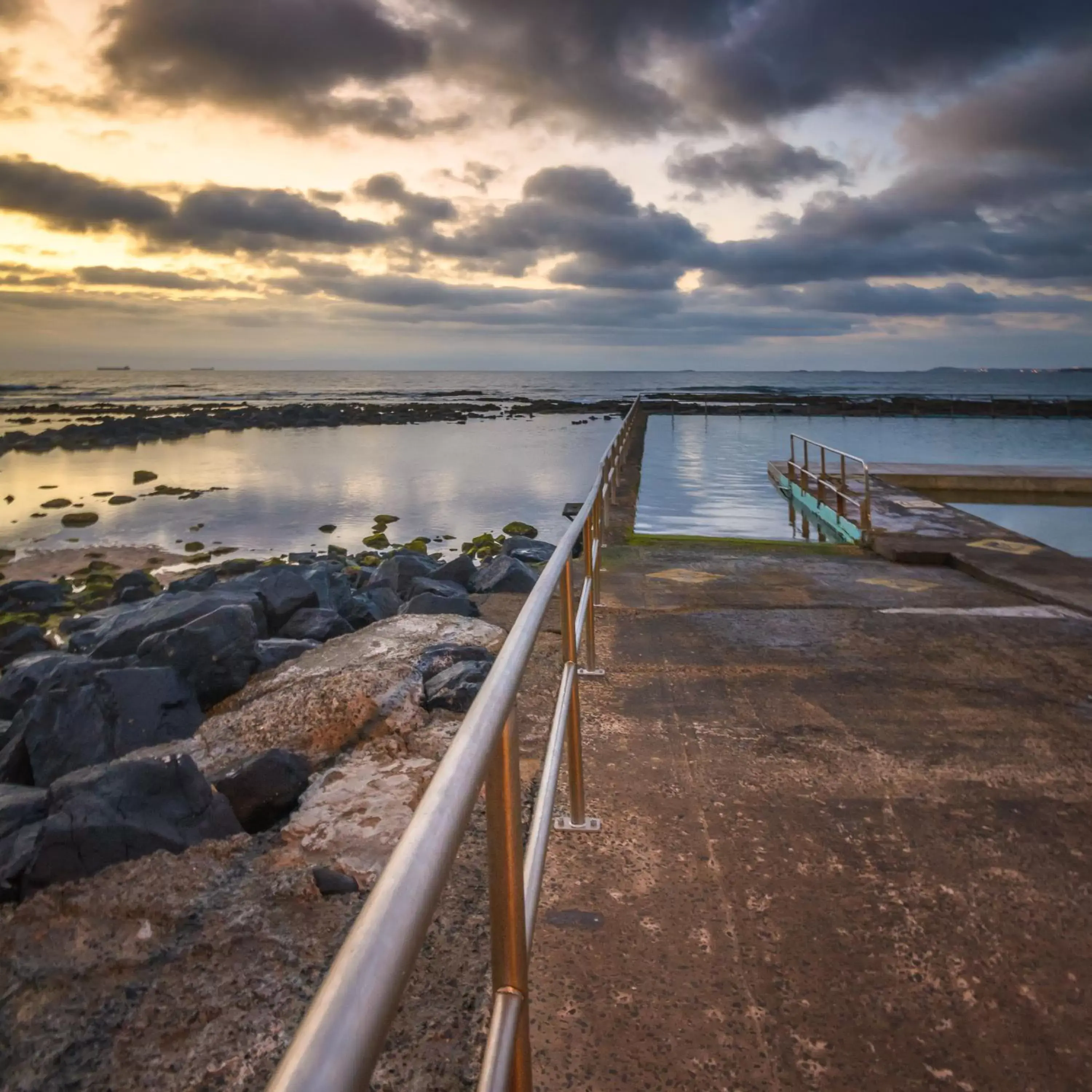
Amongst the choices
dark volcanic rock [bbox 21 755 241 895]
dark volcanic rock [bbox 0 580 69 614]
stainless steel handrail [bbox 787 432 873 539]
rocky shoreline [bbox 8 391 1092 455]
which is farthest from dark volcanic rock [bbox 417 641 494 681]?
rocky shoreline [bbox 8 391 1092 455]

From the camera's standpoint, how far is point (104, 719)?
190 inches

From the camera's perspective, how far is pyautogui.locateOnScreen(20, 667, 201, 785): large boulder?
466cm

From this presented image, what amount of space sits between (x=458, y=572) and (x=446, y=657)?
584cm

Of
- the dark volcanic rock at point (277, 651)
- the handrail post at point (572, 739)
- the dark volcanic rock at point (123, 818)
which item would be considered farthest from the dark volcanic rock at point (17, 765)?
the handrail post at point (572, 739)

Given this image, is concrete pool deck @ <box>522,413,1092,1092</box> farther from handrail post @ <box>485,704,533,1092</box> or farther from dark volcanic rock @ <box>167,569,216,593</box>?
dark volcanic rock @ <box>167,569,216,593</box>

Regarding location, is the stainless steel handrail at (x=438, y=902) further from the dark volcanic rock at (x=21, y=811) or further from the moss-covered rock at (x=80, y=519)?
the moss-covered rock at (x=80, y=519)

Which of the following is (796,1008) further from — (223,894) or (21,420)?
(21,420)

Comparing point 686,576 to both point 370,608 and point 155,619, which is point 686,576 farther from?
point 155,619

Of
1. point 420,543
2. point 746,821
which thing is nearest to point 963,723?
point 746,821

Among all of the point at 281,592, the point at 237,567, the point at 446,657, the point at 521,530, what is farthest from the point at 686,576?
the point at 521,530

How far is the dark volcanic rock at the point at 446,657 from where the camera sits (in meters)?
4.74

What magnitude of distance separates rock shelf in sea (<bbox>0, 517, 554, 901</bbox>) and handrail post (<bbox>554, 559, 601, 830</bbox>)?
Result: 82 cm

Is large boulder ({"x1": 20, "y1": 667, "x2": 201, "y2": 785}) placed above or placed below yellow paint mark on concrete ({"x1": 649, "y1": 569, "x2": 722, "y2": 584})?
below

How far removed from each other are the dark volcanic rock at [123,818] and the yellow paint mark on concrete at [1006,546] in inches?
285
